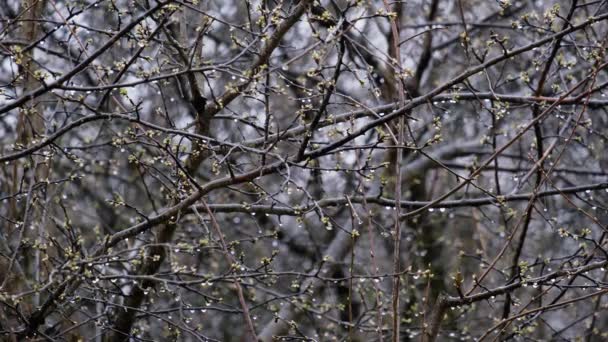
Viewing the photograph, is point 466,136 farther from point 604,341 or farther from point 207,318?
point 207,318

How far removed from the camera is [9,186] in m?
6.43

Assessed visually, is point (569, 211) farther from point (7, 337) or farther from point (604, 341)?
point (7, 337)

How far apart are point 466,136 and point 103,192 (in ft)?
15.2

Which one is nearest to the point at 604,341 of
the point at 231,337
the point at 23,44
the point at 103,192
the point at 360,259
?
the point at 360,259

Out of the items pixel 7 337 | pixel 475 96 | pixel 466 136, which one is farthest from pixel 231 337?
pixel 475 96

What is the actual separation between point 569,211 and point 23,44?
6014 mm

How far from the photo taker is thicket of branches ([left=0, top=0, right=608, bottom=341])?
14.8 ft

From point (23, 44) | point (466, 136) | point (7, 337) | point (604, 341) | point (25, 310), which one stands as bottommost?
point (7, 337)

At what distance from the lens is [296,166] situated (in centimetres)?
445

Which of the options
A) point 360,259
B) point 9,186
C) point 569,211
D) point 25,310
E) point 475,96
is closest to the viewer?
point 475,96

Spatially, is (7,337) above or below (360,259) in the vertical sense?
below

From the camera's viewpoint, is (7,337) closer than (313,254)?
Yes

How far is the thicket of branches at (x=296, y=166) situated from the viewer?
4.52 metres

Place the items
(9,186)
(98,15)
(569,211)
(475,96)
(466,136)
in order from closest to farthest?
(475,96), (9,186), (98,15), (569,211), (466,136)
